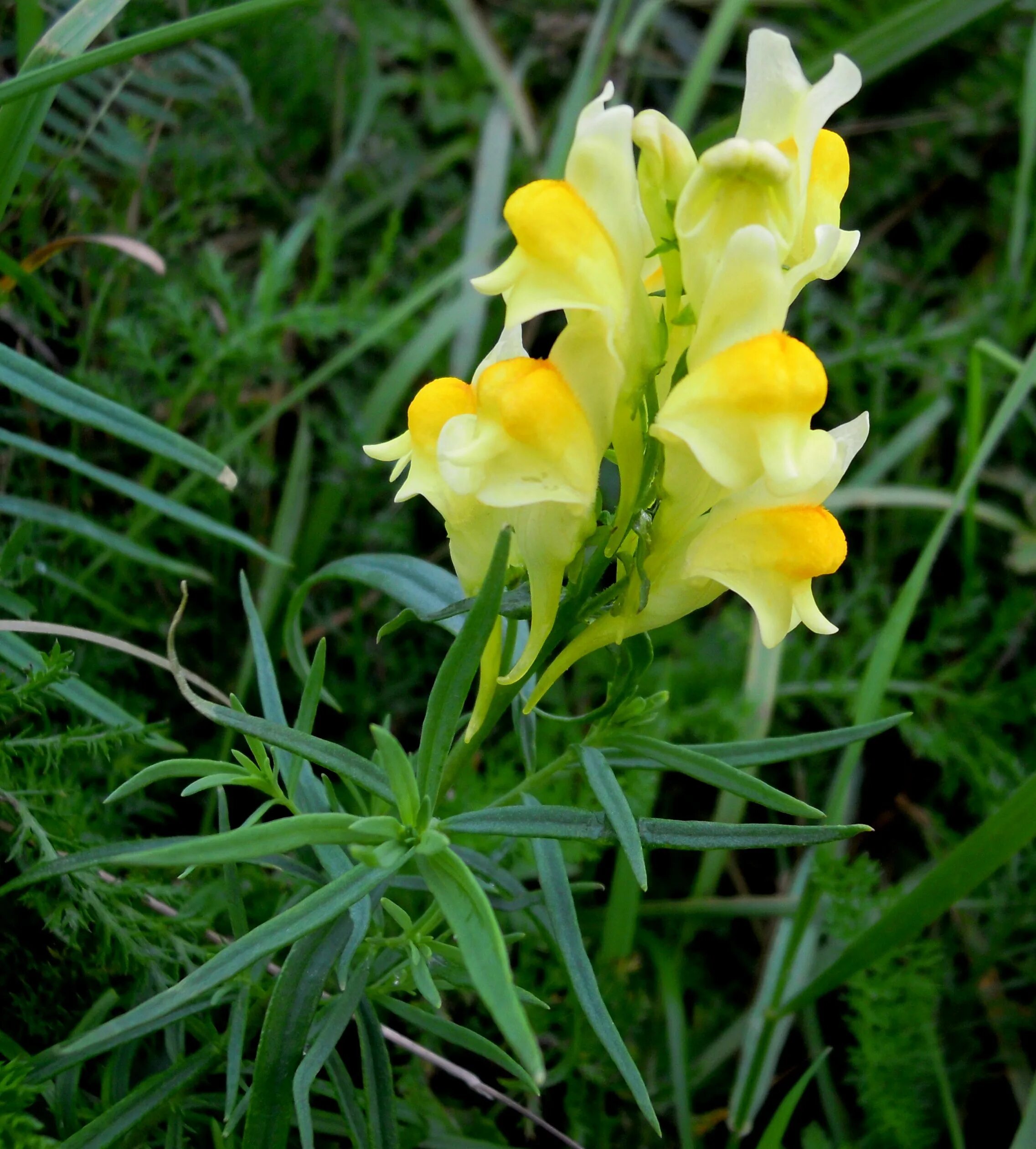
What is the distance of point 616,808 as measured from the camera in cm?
70

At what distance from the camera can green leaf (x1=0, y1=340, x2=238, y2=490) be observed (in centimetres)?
99

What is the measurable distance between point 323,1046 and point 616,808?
0.85 feet

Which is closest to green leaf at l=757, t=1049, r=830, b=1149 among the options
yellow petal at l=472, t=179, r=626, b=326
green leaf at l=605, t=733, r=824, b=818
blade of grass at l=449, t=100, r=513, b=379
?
green leaf at l=605, t=733, r=824, b=818

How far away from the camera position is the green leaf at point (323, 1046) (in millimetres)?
714

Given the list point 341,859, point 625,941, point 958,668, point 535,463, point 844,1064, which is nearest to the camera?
point 535,463

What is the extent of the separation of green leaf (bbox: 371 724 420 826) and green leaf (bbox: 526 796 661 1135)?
13 cm

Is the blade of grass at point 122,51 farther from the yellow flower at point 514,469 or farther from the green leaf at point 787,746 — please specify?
the green leaf at point 787,746

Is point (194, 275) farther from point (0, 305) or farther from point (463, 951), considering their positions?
point (463, 951)

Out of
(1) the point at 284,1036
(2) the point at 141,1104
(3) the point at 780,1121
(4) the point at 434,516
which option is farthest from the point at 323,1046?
(4) the point at 434,516

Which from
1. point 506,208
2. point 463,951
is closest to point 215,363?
point 506,208

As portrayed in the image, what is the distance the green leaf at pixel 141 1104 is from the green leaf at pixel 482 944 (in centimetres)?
31

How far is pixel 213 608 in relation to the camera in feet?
4.63

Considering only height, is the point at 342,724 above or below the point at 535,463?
below

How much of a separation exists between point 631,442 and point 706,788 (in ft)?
2.85
